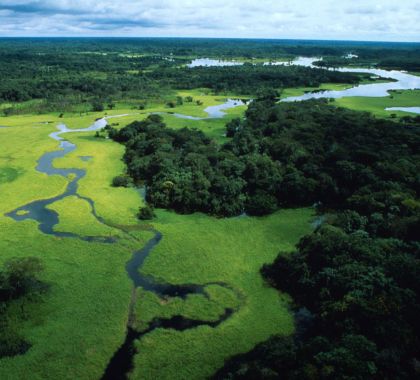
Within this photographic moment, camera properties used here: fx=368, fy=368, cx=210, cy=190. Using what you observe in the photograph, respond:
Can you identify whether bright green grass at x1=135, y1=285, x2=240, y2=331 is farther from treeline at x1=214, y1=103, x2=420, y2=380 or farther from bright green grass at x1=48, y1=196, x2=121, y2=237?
bright green grass at x1=48, y1=196, x2=121, y2=237

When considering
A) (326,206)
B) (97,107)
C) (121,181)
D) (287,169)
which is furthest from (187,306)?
(97,107)

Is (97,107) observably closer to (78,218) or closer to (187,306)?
(78,218)

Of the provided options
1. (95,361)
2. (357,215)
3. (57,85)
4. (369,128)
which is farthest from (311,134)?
(57,85)

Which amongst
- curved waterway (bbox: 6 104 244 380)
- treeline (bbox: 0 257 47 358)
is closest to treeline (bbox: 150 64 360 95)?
curved waterway (bbox: 6 104 244 380)

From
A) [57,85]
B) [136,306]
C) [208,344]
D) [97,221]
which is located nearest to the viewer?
[208,344]

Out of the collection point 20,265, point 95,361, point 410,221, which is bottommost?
point 95,361

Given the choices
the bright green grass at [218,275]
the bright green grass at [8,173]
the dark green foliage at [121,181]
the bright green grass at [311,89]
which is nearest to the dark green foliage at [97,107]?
the bright green grass at [8,173]

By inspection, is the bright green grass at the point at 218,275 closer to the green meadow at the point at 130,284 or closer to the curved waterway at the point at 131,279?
the green meadow at the point at 130,284

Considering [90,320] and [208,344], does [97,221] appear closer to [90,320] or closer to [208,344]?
[90,320]
